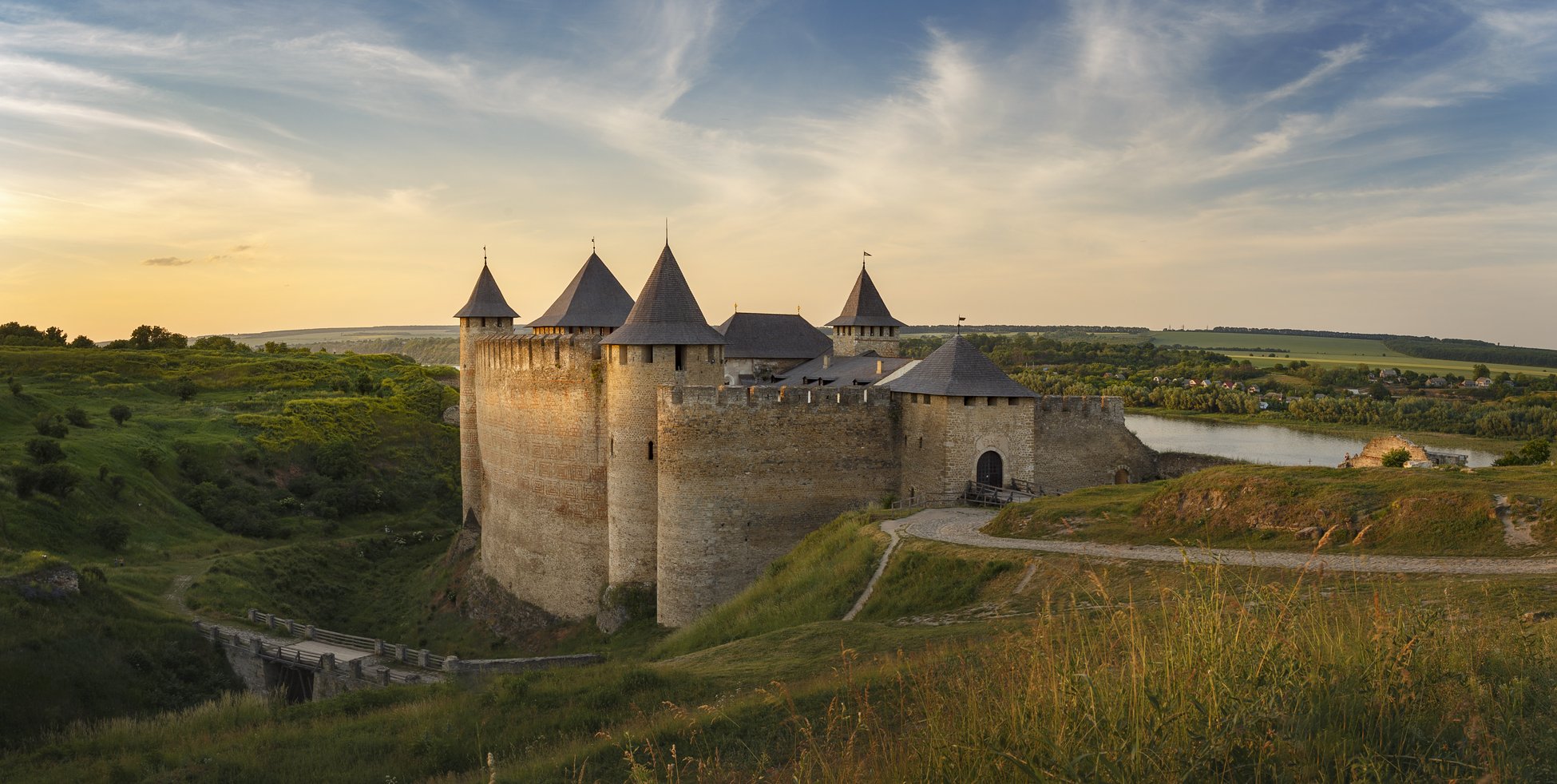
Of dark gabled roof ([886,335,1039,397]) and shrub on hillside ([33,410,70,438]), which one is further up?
dark gabled roof ([886,335,1039,397])

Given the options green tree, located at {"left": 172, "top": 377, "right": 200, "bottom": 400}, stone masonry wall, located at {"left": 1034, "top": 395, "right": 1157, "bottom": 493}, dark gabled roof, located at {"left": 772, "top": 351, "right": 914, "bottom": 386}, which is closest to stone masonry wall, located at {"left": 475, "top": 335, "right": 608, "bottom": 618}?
dark gabled roof, located at {"left": 772, "top": 351, "right": 914, "bottom": 386}

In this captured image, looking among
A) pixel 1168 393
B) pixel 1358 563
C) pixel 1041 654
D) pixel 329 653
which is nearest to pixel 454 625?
pixel 329 653

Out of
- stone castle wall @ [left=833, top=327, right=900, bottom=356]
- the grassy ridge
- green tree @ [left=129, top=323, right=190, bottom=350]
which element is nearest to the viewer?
the grassy ridge

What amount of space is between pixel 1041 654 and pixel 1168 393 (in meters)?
62.5

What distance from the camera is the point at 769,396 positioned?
775 inches

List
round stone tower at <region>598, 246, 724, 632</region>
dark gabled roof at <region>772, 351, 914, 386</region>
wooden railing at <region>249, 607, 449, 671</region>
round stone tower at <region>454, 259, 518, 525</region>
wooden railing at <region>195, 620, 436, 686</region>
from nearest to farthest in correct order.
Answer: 1. wooden railing at <region>195, 620, 436, 686</region>
2. wooden railing at <region>249, 607, 449, 671</region>
3. round stone tower at <region>598, 246, 724, 632</region>
4. dark gabled roof at <region>772, 351, 914, 386</region>
5. round stone tower at <region>454, 259, 518, 525</region>

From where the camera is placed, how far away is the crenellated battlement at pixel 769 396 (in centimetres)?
1914

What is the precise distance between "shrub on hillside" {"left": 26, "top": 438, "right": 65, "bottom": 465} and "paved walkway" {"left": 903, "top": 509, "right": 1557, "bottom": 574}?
2892 cm

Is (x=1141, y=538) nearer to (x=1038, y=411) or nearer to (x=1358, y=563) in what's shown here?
(x=1358, y=563)

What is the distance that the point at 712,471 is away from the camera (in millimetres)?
19281

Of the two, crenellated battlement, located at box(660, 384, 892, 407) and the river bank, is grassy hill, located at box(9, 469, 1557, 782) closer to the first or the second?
crenellated battlement, located at box(660, 384, 892, 407)

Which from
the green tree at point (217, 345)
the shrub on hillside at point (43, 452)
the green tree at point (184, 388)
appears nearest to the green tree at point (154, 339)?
the green tree at point (217, 345)

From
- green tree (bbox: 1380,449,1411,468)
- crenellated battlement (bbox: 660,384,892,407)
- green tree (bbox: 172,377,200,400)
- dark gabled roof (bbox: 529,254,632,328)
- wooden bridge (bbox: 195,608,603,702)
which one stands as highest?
dark gabled roof (bbox: 529,254,632,328)

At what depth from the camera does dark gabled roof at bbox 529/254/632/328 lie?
24.4m
